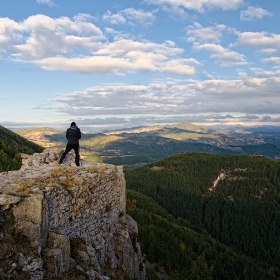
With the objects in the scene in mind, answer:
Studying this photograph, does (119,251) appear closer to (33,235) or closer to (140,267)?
(140,267)

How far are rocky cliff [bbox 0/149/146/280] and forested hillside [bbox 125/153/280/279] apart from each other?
55.2 metres

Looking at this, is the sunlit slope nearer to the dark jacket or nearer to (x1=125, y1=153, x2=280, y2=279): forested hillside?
(x1=125, y1=153, x2=280, y2=279): forested hillside

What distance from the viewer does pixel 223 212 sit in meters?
162

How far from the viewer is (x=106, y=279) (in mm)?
14938

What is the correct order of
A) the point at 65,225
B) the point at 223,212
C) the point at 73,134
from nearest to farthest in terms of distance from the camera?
the point at 65,225 < the point at 73,134 < the point at 223,212

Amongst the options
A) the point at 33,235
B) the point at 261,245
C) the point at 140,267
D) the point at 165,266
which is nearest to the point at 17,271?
the point at 33,235

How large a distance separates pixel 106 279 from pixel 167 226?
74.8 metres

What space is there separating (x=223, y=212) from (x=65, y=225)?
16381 centimetres

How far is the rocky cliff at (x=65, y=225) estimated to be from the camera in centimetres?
1171

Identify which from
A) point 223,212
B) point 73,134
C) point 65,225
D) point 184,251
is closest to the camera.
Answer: point 65,225

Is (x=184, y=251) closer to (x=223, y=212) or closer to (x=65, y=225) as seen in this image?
(x=65, y=225)

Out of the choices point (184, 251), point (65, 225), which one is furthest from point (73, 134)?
point (184, 251)

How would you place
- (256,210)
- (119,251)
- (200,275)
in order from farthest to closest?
1. (256,210)
2. (200,275)
3. (119,251)

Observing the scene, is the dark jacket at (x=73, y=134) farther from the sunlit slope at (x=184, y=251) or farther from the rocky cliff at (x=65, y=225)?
the sunlit slope at (x=184, y=251)
